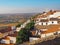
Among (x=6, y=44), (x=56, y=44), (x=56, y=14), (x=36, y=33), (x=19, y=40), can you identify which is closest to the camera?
(x=56, y=44)

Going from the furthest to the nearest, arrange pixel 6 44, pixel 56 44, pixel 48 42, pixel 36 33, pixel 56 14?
pixel 56 14, pixel 6 44, pixel 36 33, pixel 48 42, pixel 56 44

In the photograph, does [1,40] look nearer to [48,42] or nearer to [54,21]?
[54,21]

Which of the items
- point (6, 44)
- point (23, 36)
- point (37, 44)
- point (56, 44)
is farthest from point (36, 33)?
point (56, 44)

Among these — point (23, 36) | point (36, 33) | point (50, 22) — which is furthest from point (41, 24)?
point (23, 36)

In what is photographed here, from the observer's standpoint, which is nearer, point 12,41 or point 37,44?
point 37,44

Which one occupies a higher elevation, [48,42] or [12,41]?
[48,42]

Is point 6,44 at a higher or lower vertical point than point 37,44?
lower

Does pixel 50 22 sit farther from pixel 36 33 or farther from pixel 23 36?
pixel 23 36

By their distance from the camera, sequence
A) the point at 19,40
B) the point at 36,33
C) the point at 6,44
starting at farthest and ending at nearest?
the point at 6,44 → the point at 36,33 → the point at 19,40

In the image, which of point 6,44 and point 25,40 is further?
point 6,44
